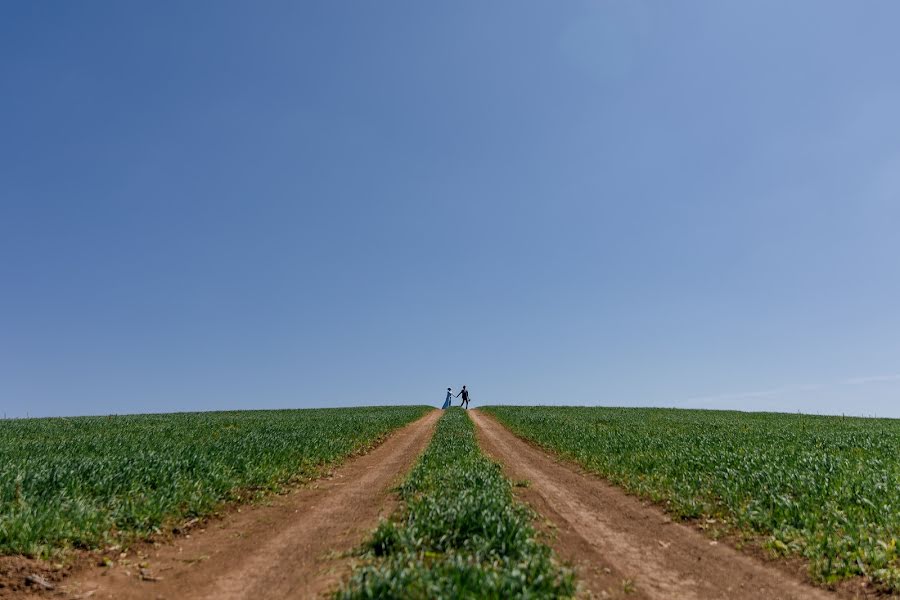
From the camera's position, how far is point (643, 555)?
8305 millimetres

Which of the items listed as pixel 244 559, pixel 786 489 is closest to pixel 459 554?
pixel 244 559

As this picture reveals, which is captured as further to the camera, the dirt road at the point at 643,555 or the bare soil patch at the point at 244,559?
the dirt road at the point at 643,555

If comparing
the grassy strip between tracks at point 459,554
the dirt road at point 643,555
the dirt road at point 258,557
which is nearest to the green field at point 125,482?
the dirt road at point 258,557

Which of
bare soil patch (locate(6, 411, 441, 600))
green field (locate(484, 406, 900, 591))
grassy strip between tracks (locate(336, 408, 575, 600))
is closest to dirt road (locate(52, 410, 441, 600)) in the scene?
bare soil patch (locate(6, 411, 441, 600))

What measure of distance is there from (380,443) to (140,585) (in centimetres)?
1803

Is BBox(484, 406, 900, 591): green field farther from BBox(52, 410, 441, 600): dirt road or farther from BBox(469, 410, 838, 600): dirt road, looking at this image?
BBox(52, 410, 441, 600): dirt road

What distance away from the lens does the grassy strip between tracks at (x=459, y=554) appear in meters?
5.11

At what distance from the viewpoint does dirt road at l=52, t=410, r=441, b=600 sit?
651 cm

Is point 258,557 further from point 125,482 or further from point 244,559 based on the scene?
point 125,482

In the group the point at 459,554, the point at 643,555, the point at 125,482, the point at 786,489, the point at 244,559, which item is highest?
the point at 459,554

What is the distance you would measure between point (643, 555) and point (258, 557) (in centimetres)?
643

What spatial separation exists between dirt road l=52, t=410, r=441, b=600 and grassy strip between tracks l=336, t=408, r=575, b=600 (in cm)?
77

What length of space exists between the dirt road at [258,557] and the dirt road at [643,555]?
3.64 metres

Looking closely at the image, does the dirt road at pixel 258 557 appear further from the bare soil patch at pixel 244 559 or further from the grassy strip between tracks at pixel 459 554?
the grassy strip between tracks at pixel 459 554
